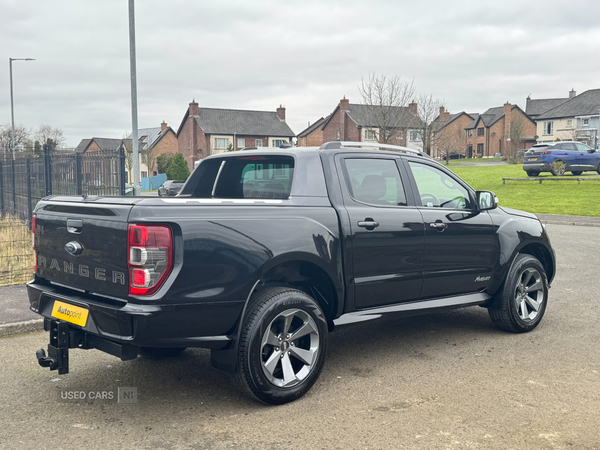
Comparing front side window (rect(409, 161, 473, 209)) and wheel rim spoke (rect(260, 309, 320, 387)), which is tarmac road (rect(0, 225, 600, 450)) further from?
front side window (rect(409, 161, 473, 209))

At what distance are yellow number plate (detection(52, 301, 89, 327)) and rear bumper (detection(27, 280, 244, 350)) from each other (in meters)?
0.03

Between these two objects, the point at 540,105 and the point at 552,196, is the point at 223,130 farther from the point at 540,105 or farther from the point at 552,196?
the point at 552,196

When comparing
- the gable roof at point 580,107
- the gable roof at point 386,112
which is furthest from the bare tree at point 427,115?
the gable roof at point 580,107

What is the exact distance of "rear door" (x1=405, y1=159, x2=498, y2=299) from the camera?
5305 millimetres

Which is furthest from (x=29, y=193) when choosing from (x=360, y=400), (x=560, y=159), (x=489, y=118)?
(x=489, y=118)

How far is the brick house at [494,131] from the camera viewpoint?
85312 millimetres

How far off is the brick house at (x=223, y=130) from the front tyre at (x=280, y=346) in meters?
73.2

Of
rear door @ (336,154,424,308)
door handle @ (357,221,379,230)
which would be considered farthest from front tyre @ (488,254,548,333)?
door handle @ (357,221,379,230)

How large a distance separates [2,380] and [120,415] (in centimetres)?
133

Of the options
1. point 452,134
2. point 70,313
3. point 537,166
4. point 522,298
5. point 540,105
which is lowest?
point 522,298

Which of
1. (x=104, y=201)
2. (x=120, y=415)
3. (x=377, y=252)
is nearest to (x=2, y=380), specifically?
(x=120, y=415)

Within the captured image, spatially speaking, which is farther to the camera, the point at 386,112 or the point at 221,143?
the point at 221,143

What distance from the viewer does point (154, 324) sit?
367 centimetres

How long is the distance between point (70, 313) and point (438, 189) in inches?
138
